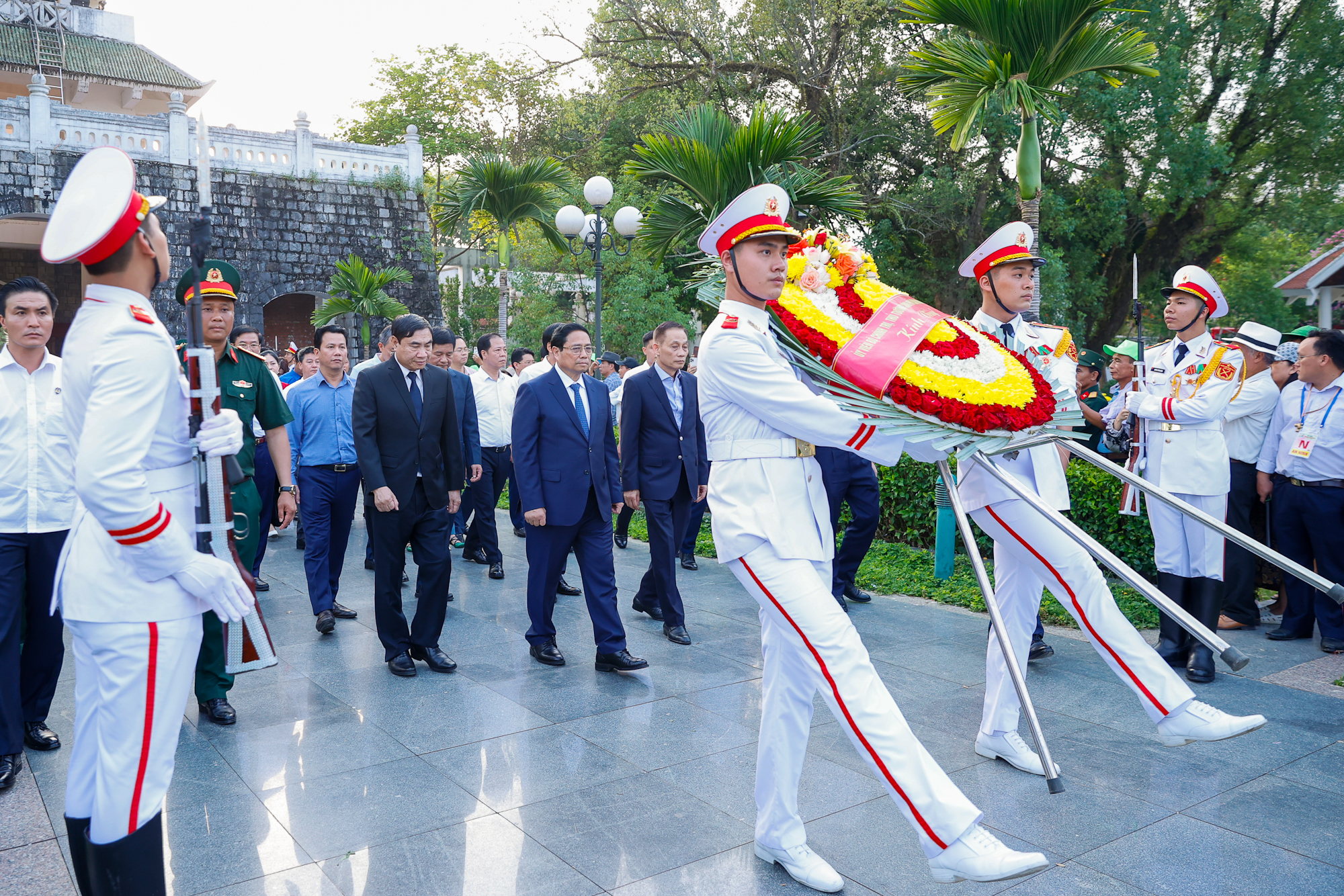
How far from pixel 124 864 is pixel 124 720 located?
37cm

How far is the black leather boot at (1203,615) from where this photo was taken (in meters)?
4.91

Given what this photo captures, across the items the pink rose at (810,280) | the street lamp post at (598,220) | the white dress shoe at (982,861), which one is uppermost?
the street lamp post at (598,220)

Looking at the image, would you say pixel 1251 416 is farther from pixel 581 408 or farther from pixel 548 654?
pixel 548 654

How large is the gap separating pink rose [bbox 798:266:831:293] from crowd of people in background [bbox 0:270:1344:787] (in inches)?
88.5

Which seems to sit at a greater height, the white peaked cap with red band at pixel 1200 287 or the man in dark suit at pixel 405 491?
the white peaked cap with red band at pixel 1200 287

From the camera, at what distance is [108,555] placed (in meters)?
2.40

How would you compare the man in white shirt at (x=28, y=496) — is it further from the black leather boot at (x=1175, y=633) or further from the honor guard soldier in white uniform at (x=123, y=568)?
the black leather boot at (x=1175, y=633)

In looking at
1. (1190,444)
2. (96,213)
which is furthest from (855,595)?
(96,213)

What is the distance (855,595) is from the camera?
22.3 ft

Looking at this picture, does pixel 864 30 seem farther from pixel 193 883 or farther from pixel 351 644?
pixel 193 883

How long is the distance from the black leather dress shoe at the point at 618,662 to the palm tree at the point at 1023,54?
15.4 feet

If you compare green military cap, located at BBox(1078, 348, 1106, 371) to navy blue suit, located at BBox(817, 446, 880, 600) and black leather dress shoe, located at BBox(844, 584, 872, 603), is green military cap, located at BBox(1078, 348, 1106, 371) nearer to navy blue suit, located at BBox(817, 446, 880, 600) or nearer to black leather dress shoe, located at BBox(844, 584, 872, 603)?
navy blue suit, located at BBox(817, 446, 880, 600)

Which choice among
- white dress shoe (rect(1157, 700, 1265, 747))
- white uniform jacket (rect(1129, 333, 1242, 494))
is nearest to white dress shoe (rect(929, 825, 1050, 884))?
white dress shoe (rect(1157, 700, 1265, 747))

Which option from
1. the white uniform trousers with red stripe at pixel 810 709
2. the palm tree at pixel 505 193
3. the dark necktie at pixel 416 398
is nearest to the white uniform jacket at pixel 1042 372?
the white uniform trousers with red stripe at pixel 810 709
